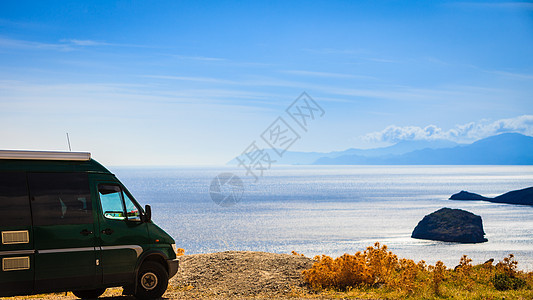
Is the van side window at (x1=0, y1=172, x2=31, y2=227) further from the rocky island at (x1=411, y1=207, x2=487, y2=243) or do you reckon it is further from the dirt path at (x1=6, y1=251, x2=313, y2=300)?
the rocky island at (x1=411, y1=207, x2=487, y2=243)

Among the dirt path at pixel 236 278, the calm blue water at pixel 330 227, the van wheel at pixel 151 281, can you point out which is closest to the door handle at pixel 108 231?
the van wheel at pixel 151 281

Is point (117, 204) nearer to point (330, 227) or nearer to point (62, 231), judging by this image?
point (62, 231)

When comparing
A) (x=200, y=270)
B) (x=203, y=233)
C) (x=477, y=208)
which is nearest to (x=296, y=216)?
(x=203, y=233)

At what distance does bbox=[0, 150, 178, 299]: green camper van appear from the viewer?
987 cm

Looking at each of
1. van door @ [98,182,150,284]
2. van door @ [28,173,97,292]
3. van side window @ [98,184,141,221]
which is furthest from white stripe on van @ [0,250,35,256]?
van side window @ [98,184,141,221]

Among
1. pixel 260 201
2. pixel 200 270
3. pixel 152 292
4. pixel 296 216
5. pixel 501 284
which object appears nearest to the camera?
pixel 152 292

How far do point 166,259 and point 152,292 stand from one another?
797 mm

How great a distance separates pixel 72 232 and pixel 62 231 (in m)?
0.20

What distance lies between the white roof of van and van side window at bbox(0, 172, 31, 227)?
349 mm

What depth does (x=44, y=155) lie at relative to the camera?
410 inches

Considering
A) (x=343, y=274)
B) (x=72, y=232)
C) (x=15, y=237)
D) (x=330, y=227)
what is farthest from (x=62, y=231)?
(x=330, y=227)

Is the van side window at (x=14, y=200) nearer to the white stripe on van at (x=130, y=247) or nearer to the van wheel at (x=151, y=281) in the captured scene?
the white stripe on van at (x=130, y=247)

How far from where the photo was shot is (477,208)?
174625mm

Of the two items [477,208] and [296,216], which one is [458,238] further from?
[477,208]
